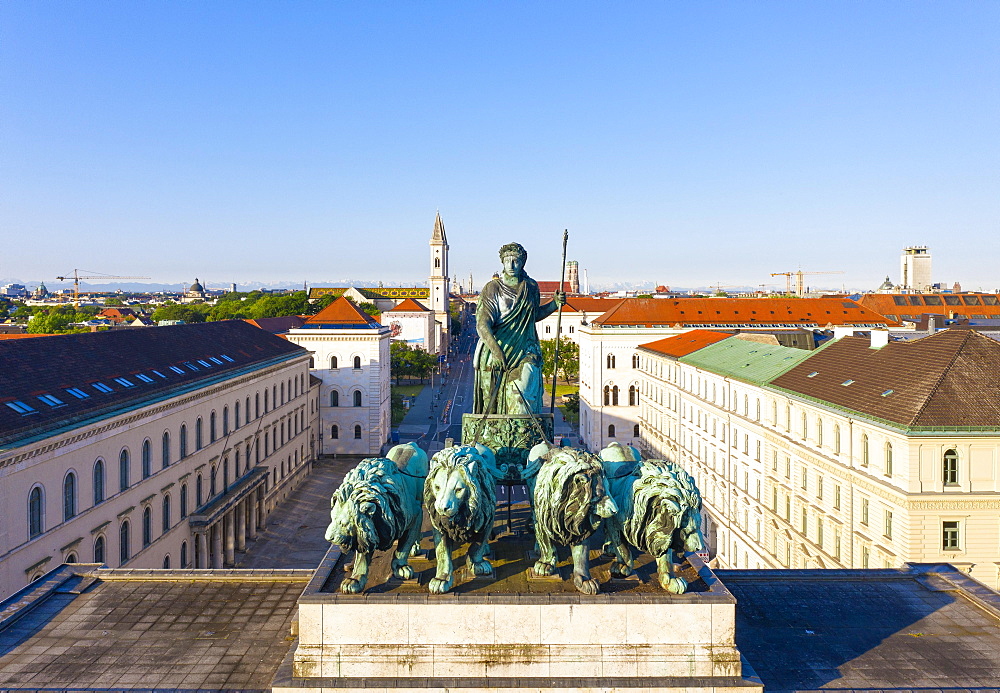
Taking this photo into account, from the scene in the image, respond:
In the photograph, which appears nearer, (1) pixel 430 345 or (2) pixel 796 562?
A: (2) pixel 796 562

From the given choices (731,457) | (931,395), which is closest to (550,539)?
(931,395)

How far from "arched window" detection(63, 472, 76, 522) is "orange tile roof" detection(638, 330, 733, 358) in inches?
1898

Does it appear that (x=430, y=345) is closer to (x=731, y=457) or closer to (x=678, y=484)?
(x=731, y=457)

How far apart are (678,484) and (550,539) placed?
3063 mm

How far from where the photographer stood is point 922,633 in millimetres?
18219

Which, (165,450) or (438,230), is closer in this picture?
(165,450)

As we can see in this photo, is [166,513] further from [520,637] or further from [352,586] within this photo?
[520,637]

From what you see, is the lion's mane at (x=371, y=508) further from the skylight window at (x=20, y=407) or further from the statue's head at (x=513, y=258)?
the skylight window at (x=20, y=407)

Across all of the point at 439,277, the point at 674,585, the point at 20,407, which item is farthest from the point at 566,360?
the point at 674,585

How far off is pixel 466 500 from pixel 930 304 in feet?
449

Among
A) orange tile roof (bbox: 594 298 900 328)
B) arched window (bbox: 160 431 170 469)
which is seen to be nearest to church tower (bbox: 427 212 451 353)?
orange tile roof (bbox: 594 298 900 328)

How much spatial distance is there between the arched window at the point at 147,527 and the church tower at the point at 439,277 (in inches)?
5689

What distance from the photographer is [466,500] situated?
616 inches

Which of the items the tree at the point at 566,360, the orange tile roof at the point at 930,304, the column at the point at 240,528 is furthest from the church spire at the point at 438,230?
the column at the point at 240,528
